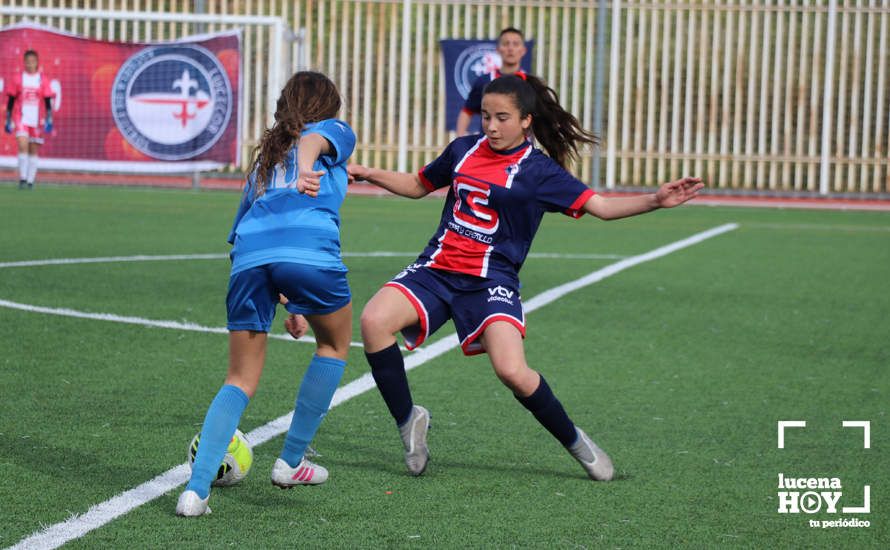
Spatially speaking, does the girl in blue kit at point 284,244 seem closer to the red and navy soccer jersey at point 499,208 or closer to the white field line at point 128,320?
the red and navy soccer jersey at point 499,208

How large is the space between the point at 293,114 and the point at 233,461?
119 cm

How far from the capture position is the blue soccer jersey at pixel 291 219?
4.61m

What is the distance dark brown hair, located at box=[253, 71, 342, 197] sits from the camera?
4.63 metres

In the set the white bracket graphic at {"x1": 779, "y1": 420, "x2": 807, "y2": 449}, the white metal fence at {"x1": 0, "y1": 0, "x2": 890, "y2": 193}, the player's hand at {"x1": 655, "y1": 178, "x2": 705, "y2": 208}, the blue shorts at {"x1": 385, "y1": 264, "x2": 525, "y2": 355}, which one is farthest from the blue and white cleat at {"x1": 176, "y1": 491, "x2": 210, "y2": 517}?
the white metal fence at {"x1": 0, "y1": 0, "x2": 890, "y2": 193}

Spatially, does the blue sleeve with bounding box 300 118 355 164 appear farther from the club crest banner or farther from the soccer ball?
the club crest banner

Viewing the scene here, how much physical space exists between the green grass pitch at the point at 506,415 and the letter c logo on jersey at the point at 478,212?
2.88 ft

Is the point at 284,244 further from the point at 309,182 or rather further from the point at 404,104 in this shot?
the point at 404,104

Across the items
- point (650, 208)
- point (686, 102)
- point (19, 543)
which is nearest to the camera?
point (19, 543)

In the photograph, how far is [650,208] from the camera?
5016mm

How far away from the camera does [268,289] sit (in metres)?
4.66

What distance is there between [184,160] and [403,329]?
1595 cm

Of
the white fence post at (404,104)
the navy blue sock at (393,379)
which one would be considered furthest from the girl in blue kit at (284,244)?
the white fence post at (404,104)

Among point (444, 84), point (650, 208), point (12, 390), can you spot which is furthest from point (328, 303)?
point (444, 84)

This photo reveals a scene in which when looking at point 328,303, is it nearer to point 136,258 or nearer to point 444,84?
point 136,258
